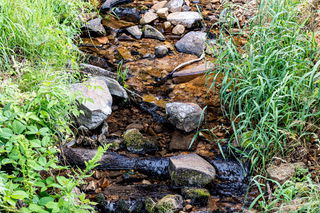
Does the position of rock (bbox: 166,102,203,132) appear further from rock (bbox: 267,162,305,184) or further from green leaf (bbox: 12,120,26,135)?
green leaf (bbox: 12,120,26,135)

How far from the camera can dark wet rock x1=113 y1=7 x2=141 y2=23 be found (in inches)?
243

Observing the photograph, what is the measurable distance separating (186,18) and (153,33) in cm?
64

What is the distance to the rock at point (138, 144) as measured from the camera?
3.65 m

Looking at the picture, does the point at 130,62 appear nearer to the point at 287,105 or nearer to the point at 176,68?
the point at 176,68

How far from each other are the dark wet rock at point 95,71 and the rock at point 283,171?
7.32 ft

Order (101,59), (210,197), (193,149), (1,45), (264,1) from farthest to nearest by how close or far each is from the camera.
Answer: (101,59) < (264,1) < (193,149) < (1,45) < (210,197)

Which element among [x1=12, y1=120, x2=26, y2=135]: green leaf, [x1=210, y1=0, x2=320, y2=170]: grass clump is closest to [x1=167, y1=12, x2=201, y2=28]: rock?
[x1=210, y1=0, x2=320, y2=170]: grass clump

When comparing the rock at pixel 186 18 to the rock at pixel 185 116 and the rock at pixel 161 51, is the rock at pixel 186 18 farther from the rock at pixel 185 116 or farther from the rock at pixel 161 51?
the rock at pixel 185 116

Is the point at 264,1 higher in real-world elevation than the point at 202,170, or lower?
higher

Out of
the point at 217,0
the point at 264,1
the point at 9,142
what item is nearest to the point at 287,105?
the point at 264,1

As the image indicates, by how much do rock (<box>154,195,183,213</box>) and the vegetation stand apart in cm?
56

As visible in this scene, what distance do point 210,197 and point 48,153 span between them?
1.43m

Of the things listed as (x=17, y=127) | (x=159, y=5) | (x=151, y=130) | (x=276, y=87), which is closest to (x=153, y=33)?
(x=159, y=5)

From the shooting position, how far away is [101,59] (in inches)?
199
